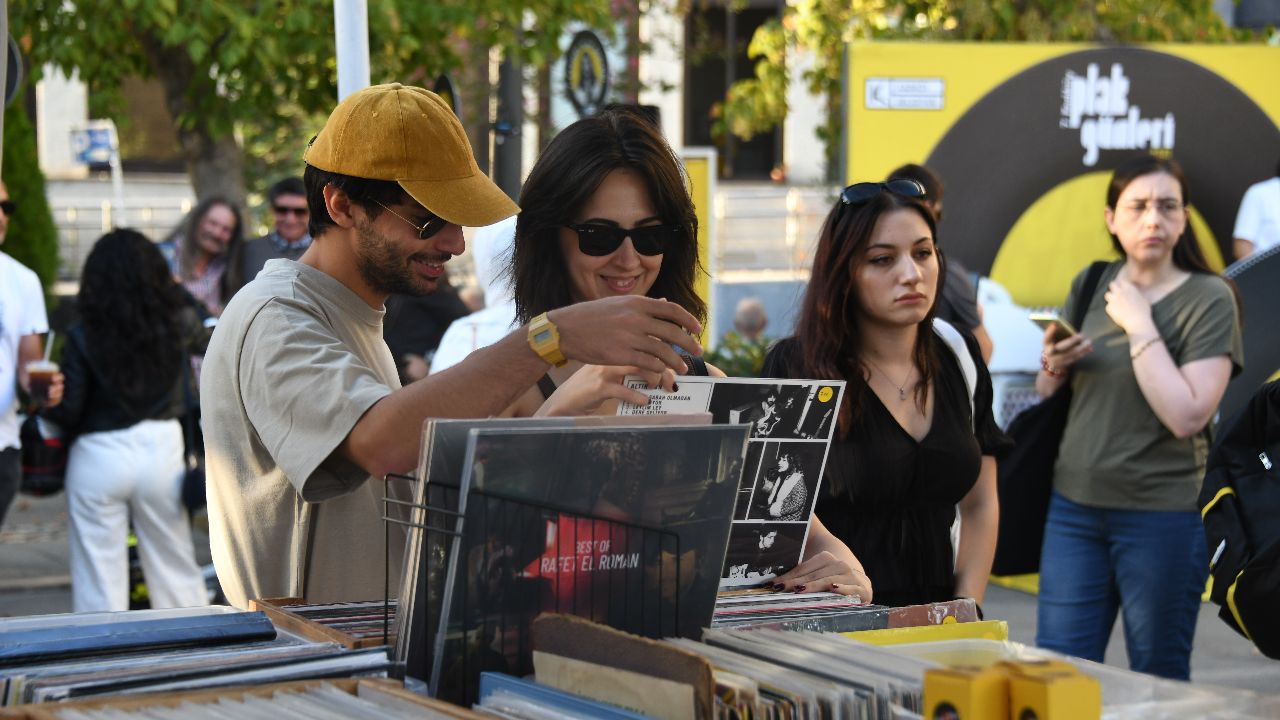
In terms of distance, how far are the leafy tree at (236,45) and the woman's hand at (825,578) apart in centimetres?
728

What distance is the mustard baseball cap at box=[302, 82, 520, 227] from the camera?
2586 mm

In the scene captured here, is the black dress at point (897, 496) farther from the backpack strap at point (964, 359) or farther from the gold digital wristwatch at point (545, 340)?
the gold digital wristwatch at point (545, 340)

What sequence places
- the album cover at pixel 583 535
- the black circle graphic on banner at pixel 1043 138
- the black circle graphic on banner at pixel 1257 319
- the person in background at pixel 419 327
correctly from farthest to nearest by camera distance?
the black circle graphic on banner at pixel 1043 138 < the person in background at pixel 419 327 < the black circle graphic on banner at pixel 1257 319 < the album cover at pixel 583 535

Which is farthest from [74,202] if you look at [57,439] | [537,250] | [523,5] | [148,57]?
[537,250]

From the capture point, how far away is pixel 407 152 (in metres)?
2.60

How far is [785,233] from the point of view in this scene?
2141 cm

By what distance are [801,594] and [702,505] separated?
38 cm

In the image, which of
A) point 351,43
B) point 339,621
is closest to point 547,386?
point 339,621

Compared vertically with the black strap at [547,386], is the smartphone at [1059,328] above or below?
below

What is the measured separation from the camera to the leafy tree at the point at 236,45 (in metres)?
9.29

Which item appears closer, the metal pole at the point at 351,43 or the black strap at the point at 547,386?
the black strap at the point at 547,386

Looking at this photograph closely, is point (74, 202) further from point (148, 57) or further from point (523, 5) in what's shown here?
point (523, 5)

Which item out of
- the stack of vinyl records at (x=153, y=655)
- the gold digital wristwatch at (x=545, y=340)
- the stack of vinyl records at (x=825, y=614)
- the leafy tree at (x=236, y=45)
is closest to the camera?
the stack of vinyl records at (x=153, y=655)

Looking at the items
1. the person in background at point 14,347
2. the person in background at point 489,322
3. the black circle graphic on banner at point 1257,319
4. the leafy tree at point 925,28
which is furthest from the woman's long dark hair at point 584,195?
the leafy tree at point 925,28
